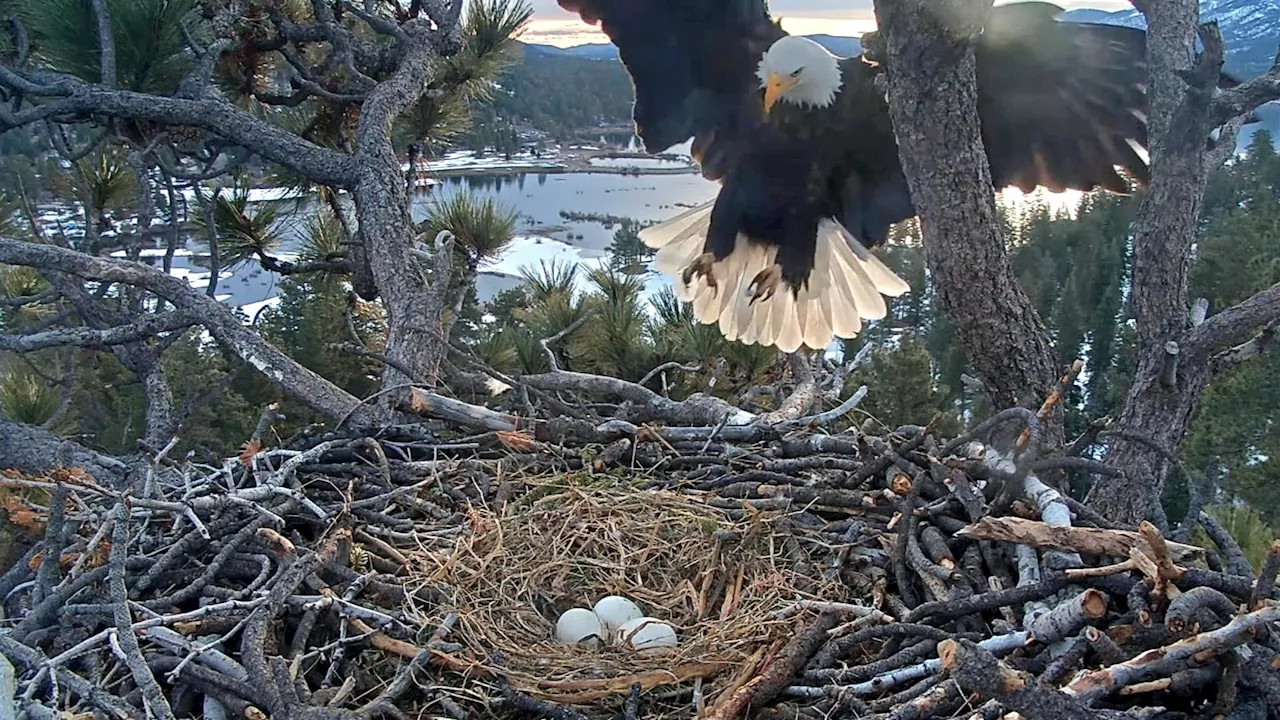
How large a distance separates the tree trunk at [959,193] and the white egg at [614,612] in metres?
0.88

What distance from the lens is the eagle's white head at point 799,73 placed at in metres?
2.95

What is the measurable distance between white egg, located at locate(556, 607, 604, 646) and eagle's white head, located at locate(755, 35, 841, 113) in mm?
1892

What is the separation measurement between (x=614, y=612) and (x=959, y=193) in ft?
3.38

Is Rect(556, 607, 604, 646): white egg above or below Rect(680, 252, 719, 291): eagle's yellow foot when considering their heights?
below

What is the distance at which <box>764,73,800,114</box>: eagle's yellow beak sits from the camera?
2.95 m

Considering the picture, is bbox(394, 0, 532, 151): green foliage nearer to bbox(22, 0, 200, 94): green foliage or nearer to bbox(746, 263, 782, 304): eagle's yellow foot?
bbox(22, 0, 200, 94): green foliage

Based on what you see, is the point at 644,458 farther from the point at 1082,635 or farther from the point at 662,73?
the point at 662,73

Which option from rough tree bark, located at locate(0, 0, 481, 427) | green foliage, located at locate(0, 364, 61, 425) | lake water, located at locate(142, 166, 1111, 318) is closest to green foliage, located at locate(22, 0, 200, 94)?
rough tree bark, located at locate(0, 0, 481, 427)

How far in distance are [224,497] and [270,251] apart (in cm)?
182

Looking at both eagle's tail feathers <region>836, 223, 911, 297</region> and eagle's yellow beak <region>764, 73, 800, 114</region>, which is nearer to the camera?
eagle's yellow beak <region>764, 73, 800, 114</region>

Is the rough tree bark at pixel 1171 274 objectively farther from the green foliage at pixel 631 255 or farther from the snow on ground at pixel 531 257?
the snow on ground at pixel 531 257

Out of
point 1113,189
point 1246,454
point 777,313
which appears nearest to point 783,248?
point 777,313

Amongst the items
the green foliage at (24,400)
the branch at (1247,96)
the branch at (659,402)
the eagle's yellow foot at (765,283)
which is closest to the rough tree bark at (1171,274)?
the branch at (1247,96)

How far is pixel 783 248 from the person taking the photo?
3.73m
